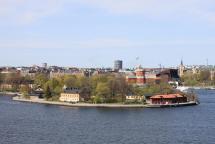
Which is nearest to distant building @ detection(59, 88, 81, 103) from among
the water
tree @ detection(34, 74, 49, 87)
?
the water

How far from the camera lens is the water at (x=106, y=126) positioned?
2234cm

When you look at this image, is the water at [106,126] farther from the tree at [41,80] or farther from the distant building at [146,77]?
the distant building at [146,77]

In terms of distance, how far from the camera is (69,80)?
52.5 metres

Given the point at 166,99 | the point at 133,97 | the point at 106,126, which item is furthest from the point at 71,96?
the point at 106,126

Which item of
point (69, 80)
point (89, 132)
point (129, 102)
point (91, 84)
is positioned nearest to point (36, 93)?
point (69, 80)

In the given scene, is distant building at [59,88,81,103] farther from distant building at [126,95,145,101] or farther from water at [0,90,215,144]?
water at [0,90,215,144]

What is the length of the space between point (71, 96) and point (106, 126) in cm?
1788

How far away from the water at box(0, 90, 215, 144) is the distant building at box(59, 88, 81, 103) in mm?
7848

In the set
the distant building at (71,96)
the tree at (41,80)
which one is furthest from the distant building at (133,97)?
the tree at (41,80)

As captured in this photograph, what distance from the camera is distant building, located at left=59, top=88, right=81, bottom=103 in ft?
145

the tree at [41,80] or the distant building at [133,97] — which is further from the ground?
the tree at [41,80]

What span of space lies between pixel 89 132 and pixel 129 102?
56.5 ft

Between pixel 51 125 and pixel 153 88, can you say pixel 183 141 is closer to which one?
pixel 51 125

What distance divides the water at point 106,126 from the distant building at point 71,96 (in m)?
7.85
